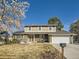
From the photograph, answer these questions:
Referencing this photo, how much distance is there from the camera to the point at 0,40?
35.9m

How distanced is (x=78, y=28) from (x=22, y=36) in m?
20.1

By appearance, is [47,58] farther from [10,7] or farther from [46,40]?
[46,40]

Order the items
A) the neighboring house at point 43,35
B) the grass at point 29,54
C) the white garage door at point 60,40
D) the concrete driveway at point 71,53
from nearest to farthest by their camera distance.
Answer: the grass at point 29,54 → the concrete driveway at point 71,53 → the white garage door at point 60,40 → the neighboring house at point 43,35

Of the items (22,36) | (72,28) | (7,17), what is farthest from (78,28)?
(7,17)

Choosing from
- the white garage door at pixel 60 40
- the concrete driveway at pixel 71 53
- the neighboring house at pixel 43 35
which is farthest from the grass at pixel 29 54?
the white garage door at pixel 60 40

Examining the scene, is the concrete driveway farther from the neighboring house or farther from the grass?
the neighboring house

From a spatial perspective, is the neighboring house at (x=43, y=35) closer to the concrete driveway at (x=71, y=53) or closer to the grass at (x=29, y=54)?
the concrete driveway at (x=71, y=53)

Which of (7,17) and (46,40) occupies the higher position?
(7,17)

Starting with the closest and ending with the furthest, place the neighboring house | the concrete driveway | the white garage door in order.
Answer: the concrete driveway → the white garage door → the neighboring house

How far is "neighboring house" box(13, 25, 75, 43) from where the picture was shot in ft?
139

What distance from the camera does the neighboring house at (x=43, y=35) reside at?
42375 millimetres

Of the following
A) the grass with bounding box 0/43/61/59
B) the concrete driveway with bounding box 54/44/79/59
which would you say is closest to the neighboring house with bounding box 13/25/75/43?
the concrete driveway with bounding box 54/44/79/59

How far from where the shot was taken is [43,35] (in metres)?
45.2

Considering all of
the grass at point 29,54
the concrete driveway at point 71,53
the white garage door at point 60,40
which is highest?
the grass at point 29,54
